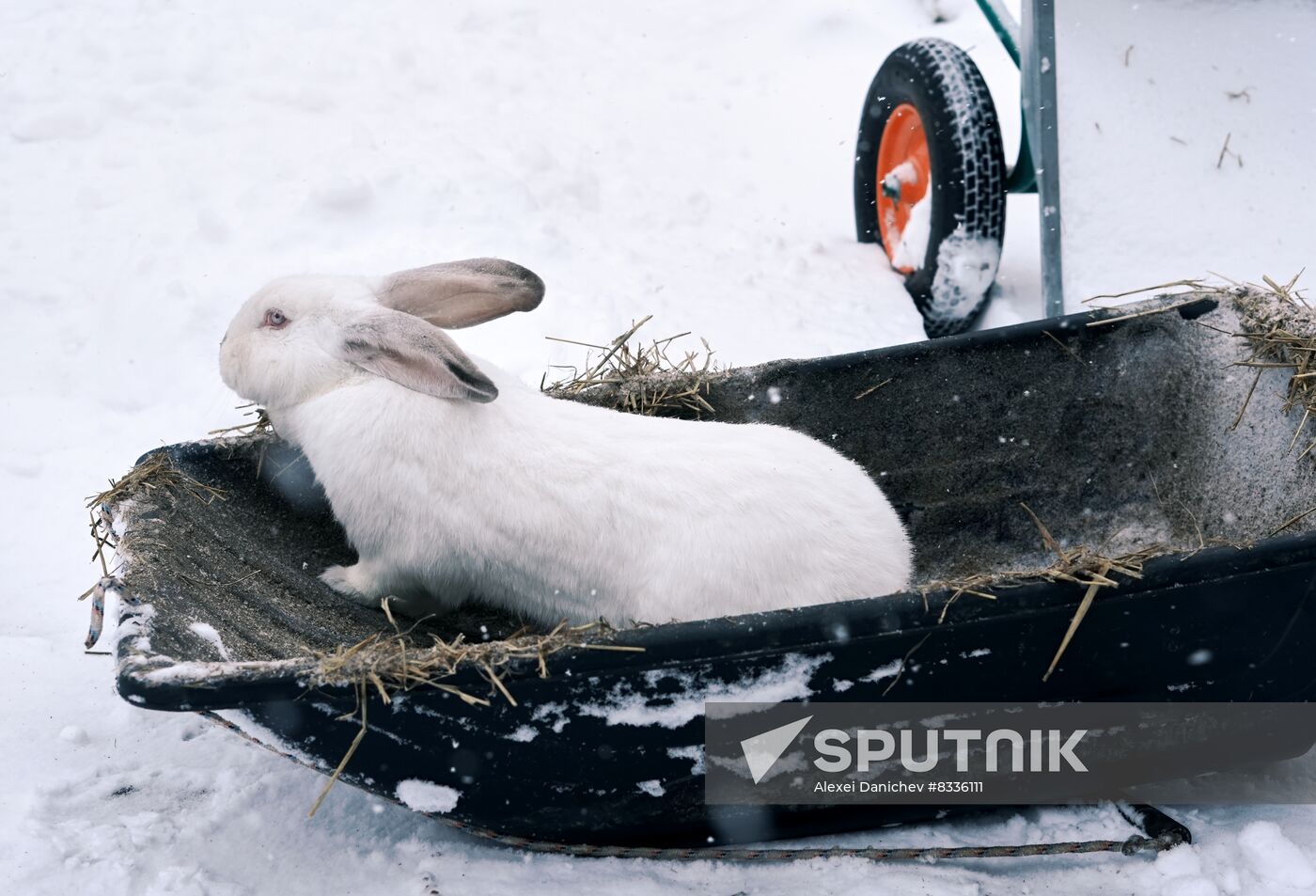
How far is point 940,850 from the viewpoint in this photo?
2555mm

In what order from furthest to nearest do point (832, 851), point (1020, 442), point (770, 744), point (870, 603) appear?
point (1020, 442), point (832, 851), point (770, 744), point (870, 603)

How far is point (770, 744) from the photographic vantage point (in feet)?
7.90

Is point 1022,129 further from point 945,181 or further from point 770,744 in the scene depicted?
point 770,744

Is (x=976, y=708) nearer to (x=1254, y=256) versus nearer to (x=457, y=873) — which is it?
(x=457, y=873)

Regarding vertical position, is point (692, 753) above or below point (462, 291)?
below

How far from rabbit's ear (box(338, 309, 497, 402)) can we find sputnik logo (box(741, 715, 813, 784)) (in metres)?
0.85

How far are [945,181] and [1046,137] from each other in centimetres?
43

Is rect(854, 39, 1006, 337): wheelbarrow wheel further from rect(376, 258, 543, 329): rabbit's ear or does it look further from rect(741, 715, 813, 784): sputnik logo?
rect(741, 715, 813, 784): sputnik logo

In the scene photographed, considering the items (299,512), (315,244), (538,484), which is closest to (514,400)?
(538,484)

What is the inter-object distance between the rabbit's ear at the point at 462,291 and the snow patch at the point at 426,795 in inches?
42.5

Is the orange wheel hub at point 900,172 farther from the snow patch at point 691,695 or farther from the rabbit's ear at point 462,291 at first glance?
the snow patch at point 691,695

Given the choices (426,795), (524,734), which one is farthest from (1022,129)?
(426,795)

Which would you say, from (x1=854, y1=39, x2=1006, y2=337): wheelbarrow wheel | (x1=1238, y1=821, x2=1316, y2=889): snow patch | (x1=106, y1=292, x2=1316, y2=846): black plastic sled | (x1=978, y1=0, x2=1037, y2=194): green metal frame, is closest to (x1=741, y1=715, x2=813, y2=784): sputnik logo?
(x1=106, y1=292, x2=1316, y2=846): black plastic sled

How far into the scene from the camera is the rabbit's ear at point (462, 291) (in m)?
2.94
